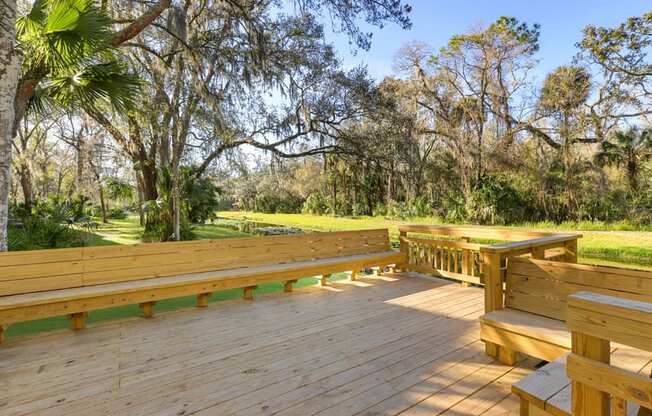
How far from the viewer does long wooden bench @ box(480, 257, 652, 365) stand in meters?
2.05

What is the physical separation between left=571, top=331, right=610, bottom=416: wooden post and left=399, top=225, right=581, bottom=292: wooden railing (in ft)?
5.29

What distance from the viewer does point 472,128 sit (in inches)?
548

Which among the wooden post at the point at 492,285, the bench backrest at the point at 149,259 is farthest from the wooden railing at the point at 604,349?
the bench backrest at the point at 149,259

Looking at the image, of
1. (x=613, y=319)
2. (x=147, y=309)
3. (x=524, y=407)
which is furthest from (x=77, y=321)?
(x=613, y=319)

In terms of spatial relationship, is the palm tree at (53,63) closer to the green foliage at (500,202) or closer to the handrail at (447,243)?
the handrail at (447,243)

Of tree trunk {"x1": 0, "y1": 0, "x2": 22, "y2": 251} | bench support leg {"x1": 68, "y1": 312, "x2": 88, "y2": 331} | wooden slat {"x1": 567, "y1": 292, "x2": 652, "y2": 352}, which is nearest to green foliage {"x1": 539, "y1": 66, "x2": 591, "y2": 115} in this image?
wooden slat {"x1": 567, "y1": 292, "x2": 652, "y2": 352}

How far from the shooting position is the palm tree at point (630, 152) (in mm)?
12031

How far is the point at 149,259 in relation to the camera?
356cm

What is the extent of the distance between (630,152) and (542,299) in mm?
13793

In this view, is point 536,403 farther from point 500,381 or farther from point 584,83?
point 584,83

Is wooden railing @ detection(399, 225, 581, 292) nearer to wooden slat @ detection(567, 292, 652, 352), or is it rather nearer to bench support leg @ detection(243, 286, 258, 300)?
wooden slat @ detection(567, 292, 652, 352)

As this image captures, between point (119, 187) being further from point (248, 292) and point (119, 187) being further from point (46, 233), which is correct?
point (248, 292)

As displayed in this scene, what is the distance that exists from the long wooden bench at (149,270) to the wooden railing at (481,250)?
0.73 m

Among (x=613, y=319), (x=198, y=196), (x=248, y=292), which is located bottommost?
(x=248, y=292)
